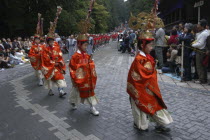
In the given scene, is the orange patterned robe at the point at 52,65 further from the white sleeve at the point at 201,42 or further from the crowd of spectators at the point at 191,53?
the white sleeve at the point at 201,42

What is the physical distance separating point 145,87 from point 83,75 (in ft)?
5.61

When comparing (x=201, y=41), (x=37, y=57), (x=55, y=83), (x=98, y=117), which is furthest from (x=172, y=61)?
(x=98, y=117)

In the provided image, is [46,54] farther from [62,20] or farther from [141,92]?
[62,20]

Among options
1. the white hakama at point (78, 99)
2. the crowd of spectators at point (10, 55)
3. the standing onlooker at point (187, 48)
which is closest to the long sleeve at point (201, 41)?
the standing onlooker at point (187, 48)

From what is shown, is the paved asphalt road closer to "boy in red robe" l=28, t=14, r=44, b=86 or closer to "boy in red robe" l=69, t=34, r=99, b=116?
"boy in red robe" l=69, t=34, r=99, b=116

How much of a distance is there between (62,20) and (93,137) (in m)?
23.6

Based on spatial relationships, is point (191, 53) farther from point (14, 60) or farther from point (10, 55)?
point (10, 55)

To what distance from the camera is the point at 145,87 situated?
4176mm

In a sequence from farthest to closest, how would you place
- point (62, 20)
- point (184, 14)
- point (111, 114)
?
1. point (62, 20)
2. point (184, 14)
3. point (111, 114)

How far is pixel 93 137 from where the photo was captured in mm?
4305

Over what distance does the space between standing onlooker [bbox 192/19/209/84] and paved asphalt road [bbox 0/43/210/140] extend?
1.06 m

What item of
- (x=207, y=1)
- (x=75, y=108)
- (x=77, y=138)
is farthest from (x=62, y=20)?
(x=77, y=138)

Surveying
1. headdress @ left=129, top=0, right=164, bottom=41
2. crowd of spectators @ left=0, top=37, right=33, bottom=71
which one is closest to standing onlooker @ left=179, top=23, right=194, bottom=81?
headdress @ left=129, top=0, right=164, bottom=41

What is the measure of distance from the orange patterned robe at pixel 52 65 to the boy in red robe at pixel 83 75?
5.28 feet
